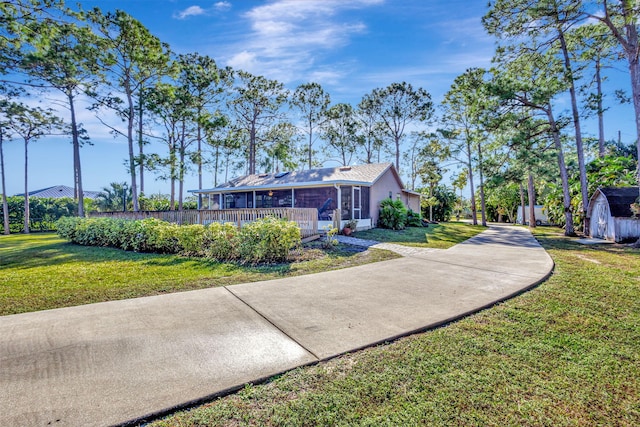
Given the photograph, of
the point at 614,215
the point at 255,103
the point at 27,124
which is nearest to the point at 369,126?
the point at 255,103

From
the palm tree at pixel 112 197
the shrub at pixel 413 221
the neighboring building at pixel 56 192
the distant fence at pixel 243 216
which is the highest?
the neighboring building at pixel 56 192

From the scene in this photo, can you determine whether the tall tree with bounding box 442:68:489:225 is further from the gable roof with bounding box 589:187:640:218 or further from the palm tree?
the palm tree

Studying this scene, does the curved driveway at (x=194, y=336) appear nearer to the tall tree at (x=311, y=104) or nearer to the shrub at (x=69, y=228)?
the shrub at (x=69, y=228)

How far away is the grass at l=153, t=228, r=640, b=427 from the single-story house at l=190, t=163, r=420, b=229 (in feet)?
35.9

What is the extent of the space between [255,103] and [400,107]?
550 inches

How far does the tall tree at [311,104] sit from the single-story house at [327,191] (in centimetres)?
1130

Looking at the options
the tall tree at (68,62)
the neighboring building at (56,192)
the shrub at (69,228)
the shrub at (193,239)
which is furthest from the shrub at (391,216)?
the neighboring building at (56,192)

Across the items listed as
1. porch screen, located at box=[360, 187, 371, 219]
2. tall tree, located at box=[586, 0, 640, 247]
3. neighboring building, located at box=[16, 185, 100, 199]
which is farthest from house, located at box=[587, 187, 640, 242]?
neighboring building, located at box=[16, 185, 100, 199]

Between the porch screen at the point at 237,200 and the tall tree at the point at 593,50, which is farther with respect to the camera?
the porch screen at the point at 237,200

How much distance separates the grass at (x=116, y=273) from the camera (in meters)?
4.45

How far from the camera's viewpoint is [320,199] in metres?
15.5

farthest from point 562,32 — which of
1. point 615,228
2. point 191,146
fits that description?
point 191,146

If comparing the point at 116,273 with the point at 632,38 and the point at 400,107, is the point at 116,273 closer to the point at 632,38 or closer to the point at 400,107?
the point at 632,38

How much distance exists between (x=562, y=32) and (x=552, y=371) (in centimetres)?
1588
